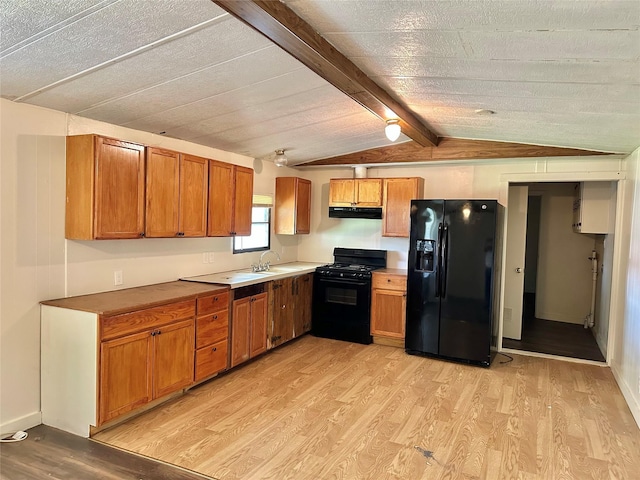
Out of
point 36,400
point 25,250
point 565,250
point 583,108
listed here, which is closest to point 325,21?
point 583,108

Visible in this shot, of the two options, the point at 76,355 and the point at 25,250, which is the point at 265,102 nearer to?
the point at 25,250

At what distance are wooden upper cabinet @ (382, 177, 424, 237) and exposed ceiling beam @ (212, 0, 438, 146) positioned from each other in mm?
1739

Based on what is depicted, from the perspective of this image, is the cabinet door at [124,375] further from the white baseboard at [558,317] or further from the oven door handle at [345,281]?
A: the white baseboard at [558,317]

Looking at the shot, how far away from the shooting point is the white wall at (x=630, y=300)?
358 centimetres

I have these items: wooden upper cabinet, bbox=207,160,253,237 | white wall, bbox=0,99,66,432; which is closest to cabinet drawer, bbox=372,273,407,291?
wooden upper cabinet, bbox=207,160,253,237

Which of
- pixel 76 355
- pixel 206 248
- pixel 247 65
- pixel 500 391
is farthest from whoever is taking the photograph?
pixel 206 248

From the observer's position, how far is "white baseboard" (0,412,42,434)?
286cm

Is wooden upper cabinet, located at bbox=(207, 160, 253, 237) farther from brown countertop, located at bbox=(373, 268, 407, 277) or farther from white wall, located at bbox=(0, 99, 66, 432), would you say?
brown countertop, located at bbox=(373, 268, 407, 277)

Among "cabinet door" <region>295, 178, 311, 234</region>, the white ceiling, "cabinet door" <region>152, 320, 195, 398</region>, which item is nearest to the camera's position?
the white ceiling

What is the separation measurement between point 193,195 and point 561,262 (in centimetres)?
572

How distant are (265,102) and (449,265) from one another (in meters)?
2.58

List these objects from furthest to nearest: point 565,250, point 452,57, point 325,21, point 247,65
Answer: point 565,250 → point 247,65 → point 452,57 → point 325,21

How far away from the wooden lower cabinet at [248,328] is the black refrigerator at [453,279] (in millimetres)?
1636

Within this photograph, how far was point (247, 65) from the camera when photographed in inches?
102
